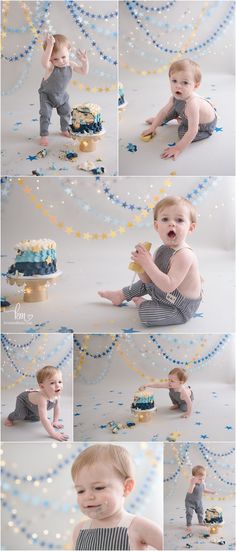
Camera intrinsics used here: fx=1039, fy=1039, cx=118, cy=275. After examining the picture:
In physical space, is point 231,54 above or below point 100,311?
above

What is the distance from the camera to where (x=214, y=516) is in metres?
2.57

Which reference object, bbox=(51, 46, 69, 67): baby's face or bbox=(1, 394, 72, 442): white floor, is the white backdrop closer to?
bbox=(1, 394, 72, 442): white floor

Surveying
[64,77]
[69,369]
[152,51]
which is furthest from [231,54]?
[69,369]

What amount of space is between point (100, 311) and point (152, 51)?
66 cm

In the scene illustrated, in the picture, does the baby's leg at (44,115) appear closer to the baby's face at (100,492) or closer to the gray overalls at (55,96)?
the gray overalls at (55,96)

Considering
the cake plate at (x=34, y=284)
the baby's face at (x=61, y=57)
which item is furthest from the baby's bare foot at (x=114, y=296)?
the baby's face at (x=61, y=57)

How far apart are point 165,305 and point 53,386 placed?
34cm

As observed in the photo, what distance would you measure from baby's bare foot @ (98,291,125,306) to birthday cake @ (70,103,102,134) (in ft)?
1.29

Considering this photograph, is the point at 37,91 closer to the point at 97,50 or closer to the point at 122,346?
the point at 97,50

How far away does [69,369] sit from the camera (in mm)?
2555

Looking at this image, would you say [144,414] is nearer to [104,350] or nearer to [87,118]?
[104,350]

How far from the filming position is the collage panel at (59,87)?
252cm

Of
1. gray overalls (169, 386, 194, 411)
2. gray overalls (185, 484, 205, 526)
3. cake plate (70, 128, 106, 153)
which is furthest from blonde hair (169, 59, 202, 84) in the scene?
gray overalls (185, 484, 205, 526)

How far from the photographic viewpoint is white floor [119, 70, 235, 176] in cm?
252
